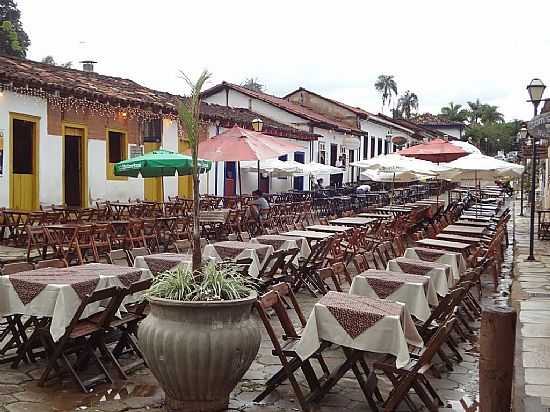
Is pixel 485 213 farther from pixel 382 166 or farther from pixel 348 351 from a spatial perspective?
pixel 348 351

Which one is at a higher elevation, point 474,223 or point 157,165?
point 157,165

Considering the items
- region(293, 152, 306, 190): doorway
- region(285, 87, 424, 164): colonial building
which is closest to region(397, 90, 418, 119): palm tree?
region(285, 87, 424, 164): colonial building

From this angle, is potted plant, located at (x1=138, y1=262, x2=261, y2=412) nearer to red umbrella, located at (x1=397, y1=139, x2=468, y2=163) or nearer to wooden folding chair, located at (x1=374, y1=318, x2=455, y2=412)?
wooden folding chair, located at (x1=374, y1=318, x2=455, y2=412)

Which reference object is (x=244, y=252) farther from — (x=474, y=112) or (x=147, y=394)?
(x=474, y=112)

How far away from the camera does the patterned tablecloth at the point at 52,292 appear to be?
16.3 ft

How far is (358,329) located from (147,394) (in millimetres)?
Answer: 1611

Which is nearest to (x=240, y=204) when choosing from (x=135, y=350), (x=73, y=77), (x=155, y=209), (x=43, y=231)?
(x=155, y=209)

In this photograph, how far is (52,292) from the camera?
5.03 meters

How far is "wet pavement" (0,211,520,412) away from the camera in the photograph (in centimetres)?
464

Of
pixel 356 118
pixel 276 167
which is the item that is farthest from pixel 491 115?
pixel 276 167

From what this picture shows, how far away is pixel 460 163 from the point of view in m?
14.6

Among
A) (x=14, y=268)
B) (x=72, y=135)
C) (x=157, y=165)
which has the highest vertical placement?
(x=72, y=135)

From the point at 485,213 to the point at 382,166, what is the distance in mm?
2697

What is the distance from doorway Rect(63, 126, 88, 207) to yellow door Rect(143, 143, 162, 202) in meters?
2.21
